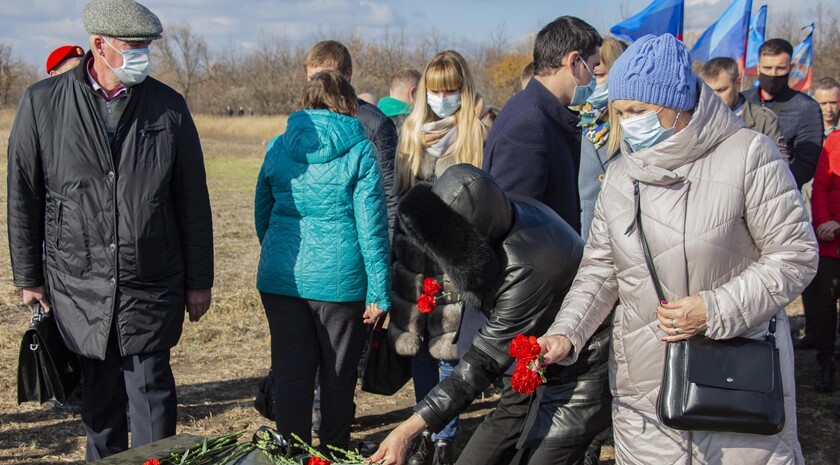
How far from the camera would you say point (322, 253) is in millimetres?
3854

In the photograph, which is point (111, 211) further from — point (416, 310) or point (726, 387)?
point (726, 387)

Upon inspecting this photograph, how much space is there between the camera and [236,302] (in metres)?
7.14

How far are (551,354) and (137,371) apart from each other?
5.74ft

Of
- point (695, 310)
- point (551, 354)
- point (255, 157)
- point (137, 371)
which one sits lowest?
point (255, 157)

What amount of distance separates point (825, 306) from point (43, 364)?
4543 millimetres

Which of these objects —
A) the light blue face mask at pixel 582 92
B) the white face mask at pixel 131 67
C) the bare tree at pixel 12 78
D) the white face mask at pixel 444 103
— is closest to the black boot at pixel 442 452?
the white face mask at pixel 444 103

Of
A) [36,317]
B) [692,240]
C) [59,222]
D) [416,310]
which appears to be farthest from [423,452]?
[692,240]

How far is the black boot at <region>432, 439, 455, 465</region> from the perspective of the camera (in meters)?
4.16

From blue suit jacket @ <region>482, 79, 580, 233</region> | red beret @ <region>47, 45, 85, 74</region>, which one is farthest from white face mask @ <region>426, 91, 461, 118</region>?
red beret @ <region>47, 45, 85, 74</region>

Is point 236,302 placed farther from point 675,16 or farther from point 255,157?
point 255,157

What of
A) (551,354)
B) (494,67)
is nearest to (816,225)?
(551,354)

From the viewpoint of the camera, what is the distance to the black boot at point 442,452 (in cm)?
416

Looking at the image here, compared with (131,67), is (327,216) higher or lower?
lower

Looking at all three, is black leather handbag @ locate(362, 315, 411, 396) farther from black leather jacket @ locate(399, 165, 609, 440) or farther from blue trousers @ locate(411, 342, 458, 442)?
black leather jacket @ locate(399, 165, 609, 440)
